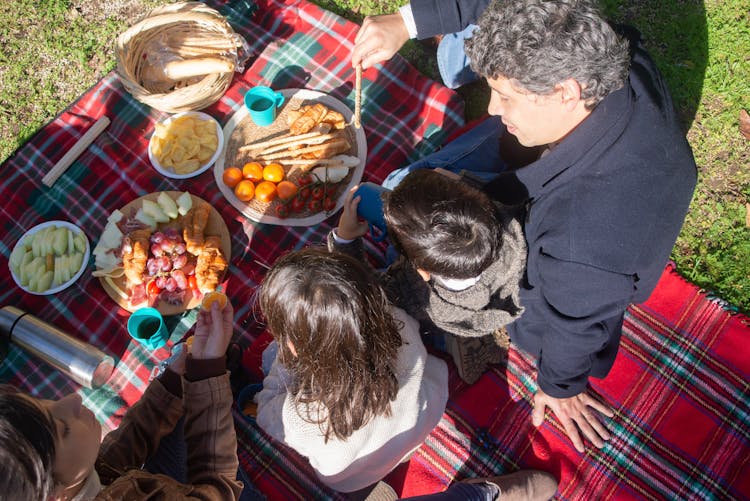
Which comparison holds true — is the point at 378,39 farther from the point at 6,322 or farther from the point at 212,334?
the point at 6,322

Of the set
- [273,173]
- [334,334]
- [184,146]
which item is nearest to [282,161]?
[273,173]

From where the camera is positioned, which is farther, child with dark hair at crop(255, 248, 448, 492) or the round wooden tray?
the round wooden tray

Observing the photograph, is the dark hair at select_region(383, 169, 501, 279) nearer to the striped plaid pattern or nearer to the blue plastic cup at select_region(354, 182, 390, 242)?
the blue plastic cup at select_region(354, 182, 390, 242)

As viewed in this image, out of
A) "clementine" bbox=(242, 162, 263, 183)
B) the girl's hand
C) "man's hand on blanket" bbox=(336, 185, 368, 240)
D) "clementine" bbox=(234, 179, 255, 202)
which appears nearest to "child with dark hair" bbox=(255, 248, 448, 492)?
the girl's hand

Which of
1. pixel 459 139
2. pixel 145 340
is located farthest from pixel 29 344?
pixel 459 139

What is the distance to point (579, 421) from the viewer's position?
124 inches

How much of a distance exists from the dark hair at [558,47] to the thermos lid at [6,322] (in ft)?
11.0

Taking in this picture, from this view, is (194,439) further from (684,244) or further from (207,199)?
(684,244)

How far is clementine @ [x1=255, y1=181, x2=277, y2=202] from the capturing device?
11.6ft

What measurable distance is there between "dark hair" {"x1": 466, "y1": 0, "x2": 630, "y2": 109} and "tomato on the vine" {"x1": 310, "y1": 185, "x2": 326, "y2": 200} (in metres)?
1.64

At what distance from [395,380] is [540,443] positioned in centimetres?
151

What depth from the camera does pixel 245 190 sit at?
355cm

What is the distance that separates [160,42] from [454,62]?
87.4 inches

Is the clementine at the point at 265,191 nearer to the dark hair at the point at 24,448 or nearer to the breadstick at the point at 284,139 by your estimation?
the breadstick at the point at 284,139
